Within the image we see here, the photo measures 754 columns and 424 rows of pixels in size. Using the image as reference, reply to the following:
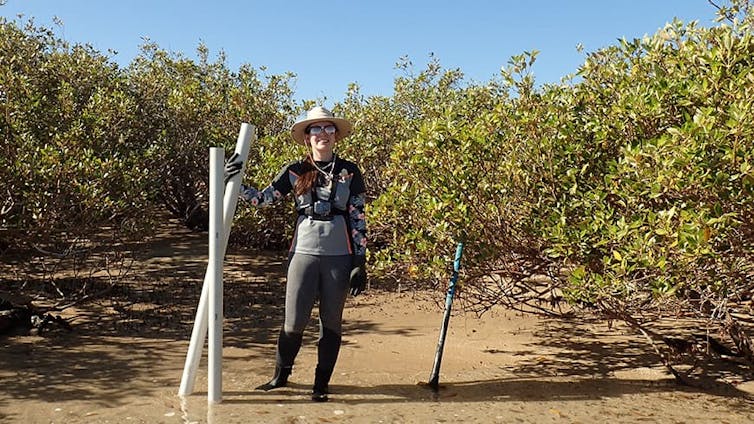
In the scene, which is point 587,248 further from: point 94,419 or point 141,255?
point 141,255

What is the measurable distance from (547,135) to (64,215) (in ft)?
19.7

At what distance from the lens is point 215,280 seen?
4.73 meters

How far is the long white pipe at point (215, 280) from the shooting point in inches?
186

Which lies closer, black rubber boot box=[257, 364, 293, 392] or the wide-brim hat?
the wide-brim hat

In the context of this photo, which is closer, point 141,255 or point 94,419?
point 94,419

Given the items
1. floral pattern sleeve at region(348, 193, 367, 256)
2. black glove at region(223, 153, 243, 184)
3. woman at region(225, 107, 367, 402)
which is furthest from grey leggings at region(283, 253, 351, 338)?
black glove at region(223, 153, 243, 184)

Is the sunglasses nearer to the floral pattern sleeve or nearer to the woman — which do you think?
the woman

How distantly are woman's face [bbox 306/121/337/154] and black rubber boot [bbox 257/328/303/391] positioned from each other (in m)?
1.57

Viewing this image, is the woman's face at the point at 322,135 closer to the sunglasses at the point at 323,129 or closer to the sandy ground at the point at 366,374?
the sunglasses at the point at 323,129

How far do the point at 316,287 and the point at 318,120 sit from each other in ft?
4.55

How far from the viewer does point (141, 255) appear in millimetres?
13211

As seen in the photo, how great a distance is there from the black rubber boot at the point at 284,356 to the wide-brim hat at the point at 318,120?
66.7 inches

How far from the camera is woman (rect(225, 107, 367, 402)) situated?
4.99 m

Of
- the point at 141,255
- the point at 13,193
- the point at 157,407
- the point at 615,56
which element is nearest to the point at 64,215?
the point at 13,193
